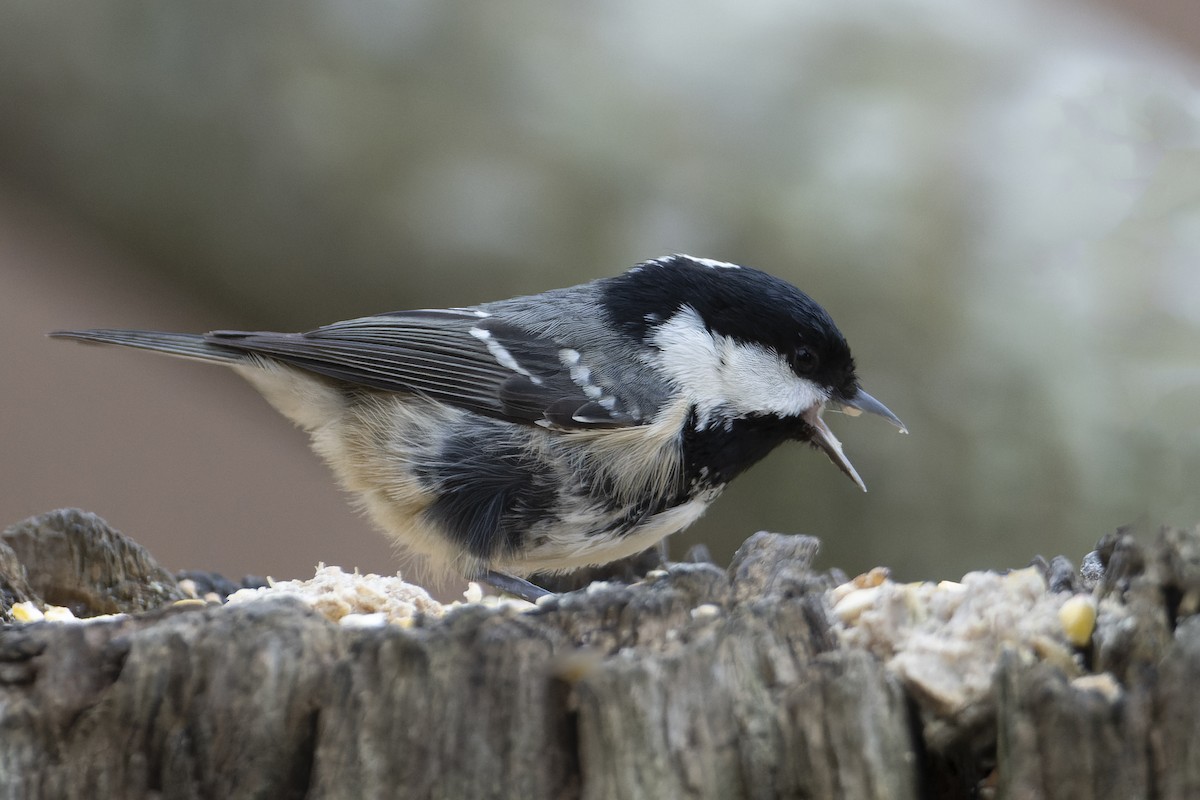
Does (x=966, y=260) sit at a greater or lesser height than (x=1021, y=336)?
greater

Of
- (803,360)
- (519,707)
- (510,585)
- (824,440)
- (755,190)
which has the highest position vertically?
(755,190)

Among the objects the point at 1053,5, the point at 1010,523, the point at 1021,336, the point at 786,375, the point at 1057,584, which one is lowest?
the point at 1057,584

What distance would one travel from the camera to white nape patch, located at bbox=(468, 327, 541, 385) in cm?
174

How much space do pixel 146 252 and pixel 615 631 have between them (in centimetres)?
156

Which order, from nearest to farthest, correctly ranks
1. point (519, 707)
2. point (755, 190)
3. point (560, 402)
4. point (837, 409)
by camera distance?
point (519, 707)
point (560, 402)
point (837, 409)
point (755, 190)

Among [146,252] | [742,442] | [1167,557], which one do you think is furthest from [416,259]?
[1167,557]

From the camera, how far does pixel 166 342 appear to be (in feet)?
5.77

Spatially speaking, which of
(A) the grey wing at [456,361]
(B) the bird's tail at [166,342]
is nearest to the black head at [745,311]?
(A) the grey wing at [456,361]

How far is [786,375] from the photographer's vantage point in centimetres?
170

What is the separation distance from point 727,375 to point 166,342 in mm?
883

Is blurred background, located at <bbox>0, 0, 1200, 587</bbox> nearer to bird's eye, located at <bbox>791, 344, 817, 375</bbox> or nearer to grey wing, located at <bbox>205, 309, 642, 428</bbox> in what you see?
grey wing, located at <bbox>205, 309, 642, 428</bbox>

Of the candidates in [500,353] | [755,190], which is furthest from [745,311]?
[755,190]

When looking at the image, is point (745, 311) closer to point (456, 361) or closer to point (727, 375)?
point (727, 375)

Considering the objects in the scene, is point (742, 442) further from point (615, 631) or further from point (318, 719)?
point (318, 719)
